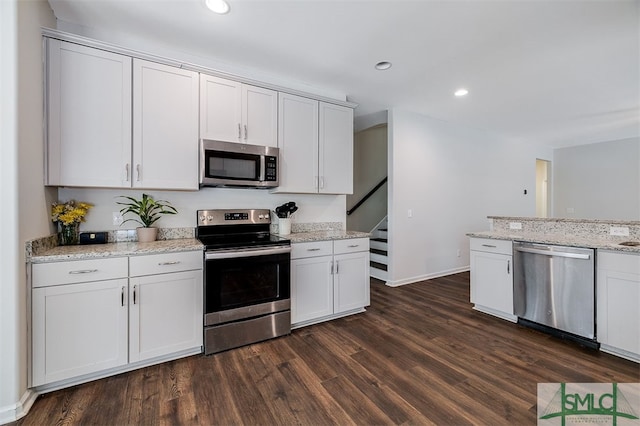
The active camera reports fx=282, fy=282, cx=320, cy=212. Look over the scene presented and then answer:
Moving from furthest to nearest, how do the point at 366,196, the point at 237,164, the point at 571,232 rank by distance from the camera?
the point at 366,196
the point at 571,232
the point at 237,164

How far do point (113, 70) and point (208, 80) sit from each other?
28.1 inches

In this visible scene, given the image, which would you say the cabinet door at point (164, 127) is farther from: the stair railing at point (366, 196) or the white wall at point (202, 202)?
the stair railing at point (366, 196)

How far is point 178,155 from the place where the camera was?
97.9 inches

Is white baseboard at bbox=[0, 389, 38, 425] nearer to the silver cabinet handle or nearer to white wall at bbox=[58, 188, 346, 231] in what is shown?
the silver cabinet handle

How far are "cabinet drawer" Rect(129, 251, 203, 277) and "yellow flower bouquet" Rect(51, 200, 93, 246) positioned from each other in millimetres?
626

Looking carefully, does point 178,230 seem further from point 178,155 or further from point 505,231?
point 505,231

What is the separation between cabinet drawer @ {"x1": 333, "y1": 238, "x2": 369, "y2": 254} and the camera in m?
3.00

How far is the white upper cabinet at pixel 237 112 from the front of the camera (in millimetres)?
2598

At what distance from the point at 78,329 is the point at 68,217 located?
2.77 feet

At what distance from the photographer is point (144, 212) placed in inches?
98.3

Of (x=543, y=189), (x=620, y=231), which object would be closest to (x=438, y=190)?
(x=620, y=231)

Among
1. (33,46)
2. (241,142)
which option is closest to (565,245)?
(241,142)

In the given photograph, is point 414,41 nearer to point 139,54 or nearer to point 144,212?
point 139,54

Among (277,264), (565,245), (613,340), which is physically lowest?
(613,340)
